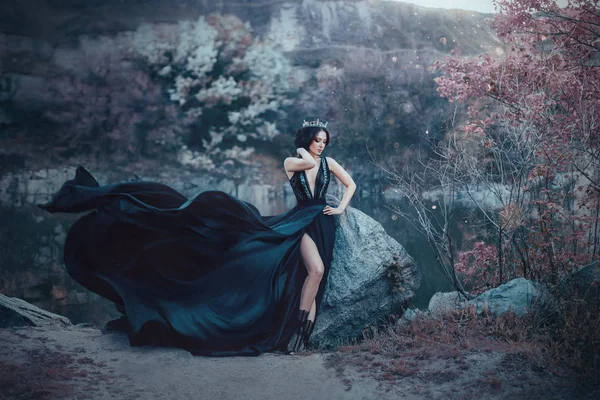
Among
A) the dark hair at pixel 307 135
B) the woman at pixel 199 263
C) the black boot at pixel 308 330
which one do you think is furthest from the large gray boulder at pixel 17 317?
the dark hair at pixel 307 135

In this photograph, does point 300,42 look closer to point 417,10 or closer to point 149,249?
point 417,10

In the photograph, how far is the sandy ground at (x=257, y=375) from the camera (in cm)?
341

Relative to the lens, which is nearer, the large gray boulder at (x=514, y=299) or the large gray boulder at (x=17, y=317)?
the large gray boulder at (x=514, y=299)

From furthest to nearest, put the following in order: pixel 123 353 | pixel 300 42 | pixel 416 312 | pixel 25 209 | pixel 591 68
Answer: pixel 300 42 → pixel 25 209 → pixel 591 68 → pixel 416 312 → pixel 123 353

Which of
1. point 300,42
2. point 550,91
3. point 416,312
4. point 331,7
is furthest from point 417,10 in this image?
point 416,312

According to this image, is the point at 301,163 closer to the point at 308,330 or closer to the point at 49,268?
the point at 308,330

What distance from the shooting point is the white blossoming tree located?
11383mm

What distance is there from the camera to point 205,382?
379cm

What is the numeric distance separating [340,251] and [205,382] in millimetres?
1814

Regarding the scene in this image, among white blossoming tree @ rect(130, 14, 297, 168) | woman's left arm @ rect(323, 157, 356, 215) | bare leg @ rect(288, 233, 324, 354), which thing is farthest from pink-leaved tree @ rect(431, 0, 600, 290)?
white blossoming tree @ rect(130, 14, 297, 168)

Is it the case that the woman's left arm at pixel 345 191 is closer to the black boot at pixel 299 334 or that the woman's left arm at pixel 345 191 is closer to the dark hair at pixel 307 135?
the dark hair at pixel 307 135

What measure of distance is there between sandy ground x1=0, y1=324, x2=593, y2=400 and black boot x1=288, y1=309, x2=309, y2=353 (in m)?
0.15

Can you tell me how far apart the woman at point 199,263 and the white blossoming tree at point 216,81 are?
693cm

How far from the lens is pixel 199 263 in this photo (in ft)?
14.9
